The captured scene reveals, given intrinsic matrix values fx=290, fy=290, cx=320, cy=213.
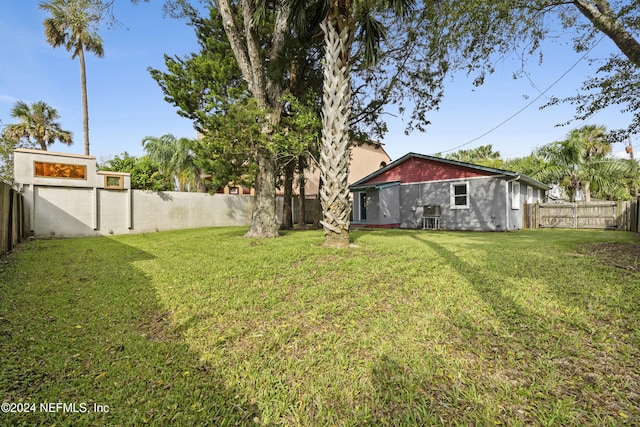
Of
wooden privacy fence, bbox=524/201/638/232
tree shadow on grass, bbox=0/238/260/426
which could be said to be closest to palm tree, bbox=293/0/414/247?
tree shadow on grass, bbox=0/238/260/426

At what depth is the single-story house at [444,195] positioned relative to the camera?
14180mm

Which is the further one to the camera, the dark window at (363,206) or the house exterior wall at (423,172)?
the dark window at (363,206)

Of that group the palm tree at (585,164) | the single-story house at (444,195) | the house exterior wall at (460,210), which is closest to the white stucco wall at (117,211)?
the single-story house at (444,195)

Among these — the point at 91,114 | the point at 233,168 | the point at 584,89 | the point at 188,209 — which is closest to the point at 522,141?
the point at 584,89

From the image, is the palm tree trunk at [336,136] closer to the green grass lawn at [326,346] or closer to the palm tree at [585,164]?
the green grass lawn at [326,346]

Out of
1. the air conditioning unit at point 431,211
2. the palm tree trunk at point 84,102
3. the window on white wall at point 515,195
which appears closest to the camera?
the window on white wall at point 515,195

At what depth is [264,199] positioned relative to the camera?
31.4ft

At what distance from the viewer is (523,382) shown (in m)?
2.10

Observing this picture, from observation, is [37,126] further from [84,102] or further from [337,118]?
[337,118]

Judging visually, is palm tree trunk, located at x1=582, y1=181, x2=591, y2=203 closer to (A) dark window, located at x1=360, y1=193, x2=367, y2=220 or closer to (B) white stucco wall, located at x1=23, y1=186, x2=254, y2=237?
(A) dark window, located at x1=360, y1=193, x2=367, y2=220

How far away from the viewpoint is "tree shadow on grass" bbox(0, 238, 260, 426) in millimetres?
1862

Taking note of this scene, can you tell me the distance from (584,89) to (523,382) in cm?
1063

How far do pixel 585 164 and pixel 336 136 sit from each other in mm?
23466

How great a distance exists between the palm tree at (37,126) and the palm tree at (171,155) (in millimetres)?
5606
